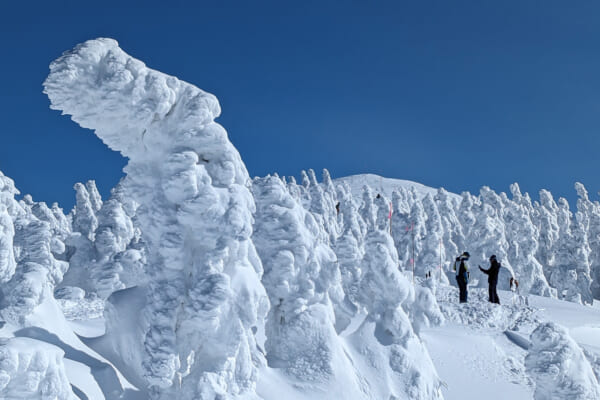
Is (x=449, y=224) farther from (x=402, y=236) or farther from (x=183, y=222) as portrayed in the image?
(x=183, y=222)

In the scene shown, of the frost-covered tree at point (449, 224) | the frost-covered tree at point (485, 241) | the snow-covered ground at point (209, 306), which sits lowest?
the snow-covered ground at point (209, 306)

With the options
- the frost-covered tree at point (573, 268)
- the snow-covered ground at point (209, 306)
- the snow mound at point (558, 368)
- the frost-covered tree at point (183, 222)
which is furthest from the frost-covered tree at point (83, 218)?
the snow mound at point (558, 368)

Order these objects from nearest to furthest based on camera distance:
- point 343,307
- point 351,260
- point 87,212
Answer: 1. point 343,307
2. point 351,260
3. point 87,212

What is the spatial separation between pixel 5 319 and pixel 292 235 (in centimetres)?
540

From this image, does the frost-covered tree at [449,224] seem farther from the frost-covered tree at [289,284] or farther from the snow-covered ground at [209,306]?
the frost-covered tree at [289,284]

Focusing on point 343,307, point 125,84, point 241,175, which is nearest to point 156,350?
point 241,175

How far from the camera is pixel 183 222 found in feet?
28.8

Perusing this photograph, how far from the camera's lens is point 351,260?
2669 centimetres

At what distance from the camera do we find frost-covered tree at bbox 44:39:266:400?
8.66 m

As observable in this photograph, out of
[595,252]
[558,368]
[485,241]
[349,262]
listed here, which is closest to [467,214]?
[595,252]

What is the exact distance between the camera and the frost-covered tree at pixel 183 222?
8.66 m

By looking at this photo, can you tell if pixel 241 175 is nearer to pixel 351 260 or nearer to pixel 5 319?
pixel 5 319

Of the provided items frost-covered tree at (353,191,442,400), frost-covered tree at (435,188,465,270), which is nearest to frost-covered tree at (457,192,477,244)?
frost-covered tree at (435,188,465,270)

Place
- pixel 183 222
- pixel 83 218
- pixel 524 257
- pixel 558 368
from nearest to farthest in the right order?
1. pixel 183 222
2. pixel 558 368
3. pixel 524 257
4. pixel 83 218
